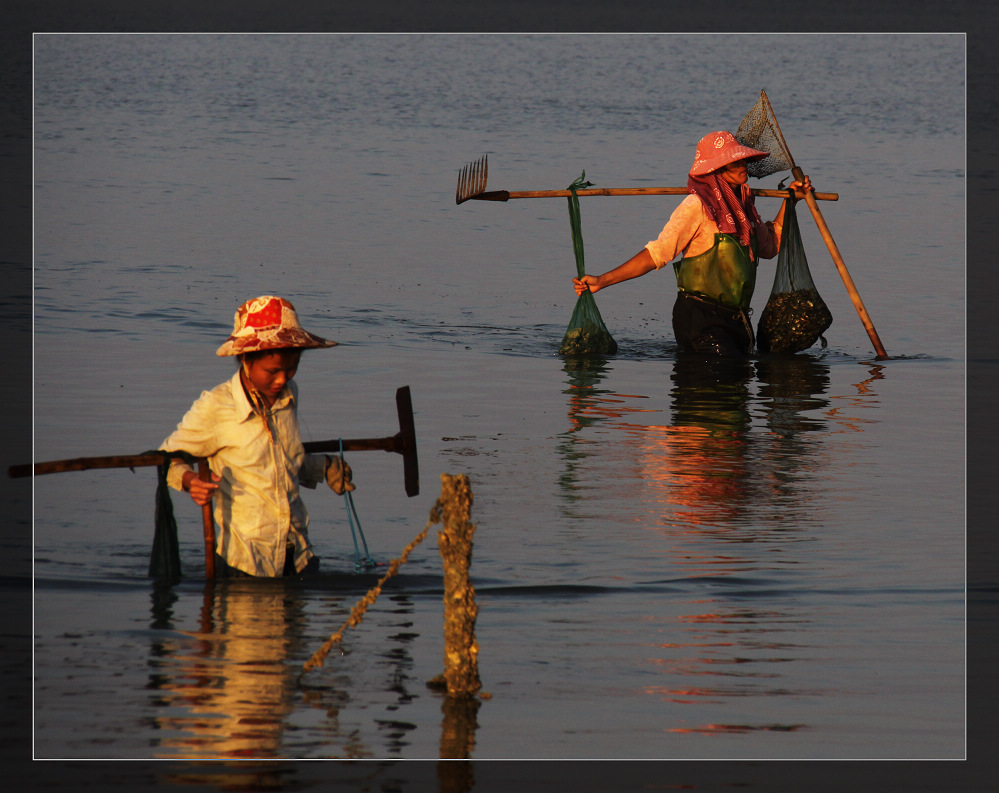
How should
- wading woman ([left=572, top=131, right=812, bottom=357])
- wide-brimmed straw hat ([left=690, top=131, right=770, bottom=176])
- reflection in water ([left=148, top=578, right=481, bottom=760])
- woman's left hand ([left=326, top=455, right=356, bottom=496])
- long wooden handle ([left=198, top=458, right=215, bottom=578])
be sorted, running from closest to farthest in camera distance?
reflection in water ([left=148, top=578, right=481, bottom=760]) < long wooden handle ([left=198, top=458, right=215, bottom=578]) < woman's left hand ([left=326, top=455, right=356, bottom=496]) < wide-brimmed straw hat ([left=690, top=131, right=770, bottom=176]) < wading woman ([left=572, top=131, right=812, bottom=357])

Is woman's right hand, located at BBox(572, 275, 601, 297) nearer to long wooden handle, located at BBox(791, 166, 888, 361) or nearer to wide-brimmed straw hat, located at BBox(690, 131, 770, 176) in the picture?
wide-brimmed straw hat, located at BBox(690, 131, 770, 176)

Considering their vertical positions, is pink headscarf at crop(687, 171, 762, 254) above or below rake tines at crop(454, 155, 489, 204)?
below

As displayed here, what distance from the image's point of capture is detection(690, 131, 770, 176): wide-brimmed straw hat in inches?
443

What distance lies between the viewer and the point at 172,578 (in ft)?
23.8

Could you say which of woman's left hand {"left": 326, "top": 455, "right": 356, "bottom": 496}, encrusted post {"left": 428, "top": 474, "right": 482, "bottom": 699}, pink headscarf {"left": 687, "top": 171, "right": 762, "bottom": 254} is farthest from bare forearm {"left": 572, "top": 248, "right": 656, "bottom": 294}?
encrusted post {"left": 428, "top": 474, "right": 482, "bottom": 699}

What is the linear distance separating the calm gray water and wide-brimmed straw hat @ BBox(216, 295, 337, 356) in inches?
47.8

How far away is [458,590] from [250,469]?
48.4 inches

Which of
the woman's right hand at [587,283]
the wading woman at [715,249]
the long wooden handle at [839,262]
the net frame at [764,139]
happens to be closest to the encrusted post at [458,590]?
the wading woman at [715,249]

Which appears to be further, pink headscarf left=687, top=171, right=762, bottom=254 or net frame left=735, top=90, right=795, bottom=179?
net frame left=735, top=90, right=795, bottom=179

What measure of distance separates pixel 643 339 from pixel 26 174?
11.2 meters

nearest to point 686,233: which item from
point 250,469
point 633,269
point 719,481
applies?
point 633,269

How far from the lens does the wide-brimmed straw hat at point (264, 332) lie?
6.24m

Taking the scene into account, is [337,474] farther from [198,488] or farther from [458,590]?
[458,590]

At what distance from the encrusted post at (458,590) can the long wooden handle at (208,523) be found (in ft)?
3.48
